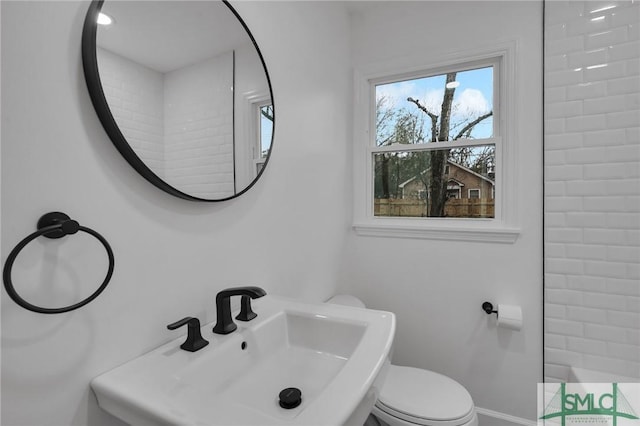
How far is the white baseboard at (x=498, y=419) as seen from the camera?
1723mm

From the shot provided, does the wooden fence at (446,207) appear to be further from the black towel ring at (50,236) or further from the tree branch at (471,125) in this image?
the black towel ring at (50,236)

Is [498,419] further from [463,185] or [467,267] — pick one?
[463,185]

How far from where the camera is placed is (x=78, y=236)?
27.9 inches

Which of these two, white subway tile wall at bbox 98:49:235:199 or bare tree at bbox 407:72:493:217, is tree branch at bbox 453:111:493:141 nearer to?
bare tree at bbox 407:72:493:217

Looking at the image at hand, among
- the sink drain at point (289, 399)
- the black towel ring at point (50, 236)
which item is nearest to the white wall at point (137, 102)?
the black towel ring at point (50, 236)

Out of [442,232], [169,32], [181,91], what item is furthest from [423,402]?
[169,32]

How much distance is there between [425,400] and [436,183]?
1.20 meters

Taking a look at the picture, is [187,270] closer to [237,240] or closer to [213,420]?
[237,240]

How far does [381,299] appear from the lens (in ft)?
6.78

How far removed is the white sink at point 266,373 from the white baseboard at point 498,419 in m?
1.31

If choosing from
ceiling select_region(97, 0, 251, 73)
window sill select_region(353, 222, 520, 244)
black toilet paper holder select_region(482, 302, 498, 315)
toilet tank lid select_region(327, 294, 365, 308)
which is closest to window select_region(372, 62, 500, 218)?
window sill select_region(353, 222, 520, 244)

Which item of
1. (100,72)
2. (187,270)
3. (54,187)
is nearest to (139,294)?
(187,270)

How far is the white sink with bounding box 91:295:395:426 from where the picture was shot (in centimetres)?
61

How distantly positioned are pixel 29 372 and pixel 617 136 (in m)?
2.29
